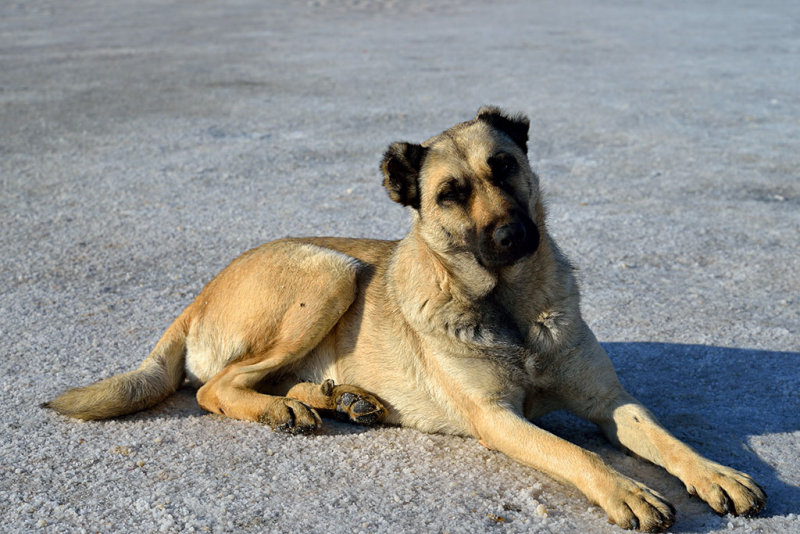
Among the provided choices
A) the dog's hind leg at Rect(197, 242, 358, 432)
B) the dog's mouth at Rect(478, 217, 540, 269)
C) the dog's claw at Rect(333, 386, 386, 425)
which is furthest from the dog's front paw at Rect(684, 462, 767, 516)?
the dog's hind leg at Rect(197, 242, 358, 432)

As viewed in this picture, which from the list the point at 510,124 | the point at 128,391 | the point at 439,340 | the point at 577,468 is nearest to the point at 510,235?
the point at 439,340

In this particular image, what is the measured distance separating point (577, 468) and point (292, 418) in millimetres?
1346

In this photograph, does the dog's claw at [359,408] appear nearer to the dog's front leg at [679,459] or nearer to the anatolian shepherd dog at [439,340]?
the anatolian shepherd dog at [439,340]

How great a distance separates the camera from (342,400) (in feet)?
13.5

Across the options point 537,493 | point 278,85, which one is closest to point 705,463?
point 537,493

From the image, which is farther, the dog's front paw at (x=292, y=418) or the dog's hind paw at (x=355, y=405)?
the dog's hind paw at (x=355, y=405)

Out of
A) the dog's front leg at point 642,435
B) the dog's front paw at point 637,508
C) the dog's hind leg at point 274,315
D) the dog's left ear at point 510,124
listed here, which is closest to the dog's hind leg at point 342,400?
the dog's hind leg at point 274,315

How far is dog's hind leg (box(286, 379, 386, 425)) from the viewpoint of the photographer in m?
4.08

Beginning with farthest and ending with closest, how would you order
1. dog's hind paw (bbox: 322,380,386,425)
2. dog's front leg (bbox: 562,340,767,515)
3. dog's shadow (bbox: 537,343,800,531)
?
dog's hind paw (bbox: 322,380,386,425) → dog's shadow (bbox: 537,343,800,531) → dog's front leg (bbox: 562,340,767,515)

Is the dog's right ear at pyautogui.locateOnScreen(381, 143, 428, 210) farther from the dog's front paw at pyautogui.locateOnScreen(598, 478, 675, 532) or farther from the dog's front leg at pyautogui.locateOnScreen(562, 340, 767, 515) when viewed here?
the dog's front paw at pyautogui.locateOnScreen(598, 478, 675, 532)

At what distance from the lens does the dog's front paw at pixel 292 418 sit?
3949 mm

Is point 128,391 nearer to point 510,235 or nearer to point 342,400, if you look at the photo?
point 342,400

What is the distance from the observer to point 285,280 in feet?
14.5

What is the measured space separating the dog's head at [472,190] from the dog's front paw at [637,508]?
1.04 m
